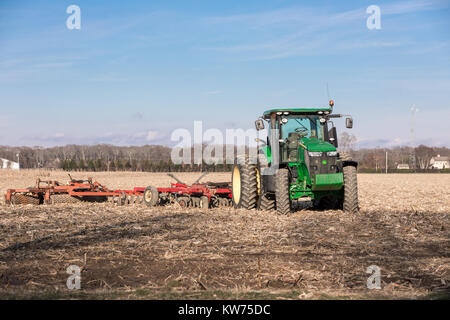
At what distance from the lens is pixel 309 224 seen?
1113 centimetres

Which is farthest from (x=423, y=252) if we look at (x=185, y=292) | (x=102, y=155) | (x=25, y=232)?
(x=102, y=155)

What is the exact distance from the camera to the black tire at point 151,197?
15.5 metres

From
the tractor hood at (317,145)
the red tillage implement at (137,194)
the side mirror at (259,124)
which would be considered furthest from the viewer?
the red tillage implement at (137,194)

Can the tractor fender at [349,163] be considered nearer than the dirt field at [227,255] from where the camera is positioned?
No

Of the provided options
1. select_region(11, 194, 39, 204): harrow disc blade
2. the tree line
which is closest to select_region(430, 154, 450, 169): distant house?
the tree line

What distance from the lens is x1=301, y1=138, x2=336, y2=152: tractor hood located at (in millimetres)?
12460

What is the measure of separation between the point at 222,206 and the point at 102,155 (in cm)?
12306

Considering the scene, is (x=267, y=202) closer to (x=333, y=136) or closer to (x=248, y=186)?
(x=248, y=186)

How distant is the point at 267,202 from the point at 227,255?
6.31 meters

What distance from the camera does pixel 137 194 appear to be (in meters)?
16.8

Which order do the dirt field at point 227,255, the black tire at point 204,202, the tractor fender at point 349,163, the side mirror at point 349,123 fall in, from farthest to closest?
the black tire at point 204,202 → the tractor fender at point 349,163 → the side mirror at point 349,123 → the dirt field at point 227,255

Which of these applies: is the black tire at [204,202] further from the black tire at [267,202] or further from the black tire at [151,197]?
the black tire at [267,202]

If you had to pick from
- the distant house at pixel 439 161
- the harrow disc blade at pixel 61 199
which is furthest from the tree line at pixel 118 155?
the harrow disc blade at pixel 61 199

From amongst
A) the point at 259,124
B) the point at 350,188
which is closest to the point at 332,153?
the point at 350,188
